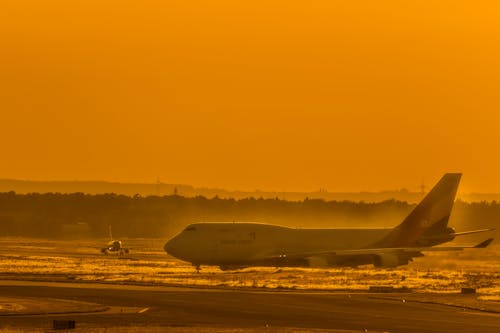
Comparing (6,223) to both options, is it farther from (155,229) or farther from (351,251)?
(351,251)

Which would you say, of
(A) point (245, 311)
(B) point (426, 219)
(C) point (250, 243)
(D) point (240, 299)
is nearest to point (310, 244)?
(C) point (250, 243)

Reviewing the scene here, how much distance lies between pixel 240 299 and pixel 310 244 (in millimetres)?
26482

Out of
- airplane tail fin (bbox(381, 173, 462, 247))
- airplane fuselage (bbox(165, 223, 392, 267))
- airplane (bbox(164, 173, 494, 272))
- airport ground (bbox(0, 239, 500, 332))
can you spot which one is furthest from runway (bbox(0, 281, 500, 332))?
airplane tail fin (bbox(381, 173, 462, 247))

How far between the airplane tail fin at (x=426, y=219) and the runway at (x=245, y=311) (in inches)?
920

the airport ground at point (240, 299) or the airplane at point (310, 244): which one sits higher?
the airplane at point (310, 244)

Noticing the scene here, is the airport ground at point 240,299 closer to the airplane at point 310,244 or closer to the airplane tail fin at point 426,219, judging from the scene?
the airplane at point 310,244

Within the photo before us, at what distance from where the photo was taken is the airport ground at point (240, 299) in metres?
44.0

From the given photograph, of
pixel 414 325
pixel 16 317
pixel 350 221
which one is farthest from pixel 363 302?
pixel 350 221

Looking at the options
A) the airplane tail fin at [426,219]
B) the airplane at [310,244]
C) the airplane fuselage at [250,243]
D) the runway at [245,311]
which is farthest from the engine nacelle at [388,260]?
the runway at [245,311]

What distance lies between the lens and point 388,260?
80875 millimetres

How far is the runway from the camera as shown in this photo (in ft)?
144

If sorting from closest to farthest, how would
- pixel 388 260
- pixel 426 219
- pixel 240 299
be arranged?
1. pixel 240 299
2. pixel 388 260
3. pixel 426 219

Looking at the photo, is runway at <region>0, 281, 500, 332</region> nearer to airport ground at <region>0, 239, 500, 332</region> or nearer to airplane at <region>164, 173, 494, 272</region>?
airport ground at <region>0, 239, 500, 332</region>

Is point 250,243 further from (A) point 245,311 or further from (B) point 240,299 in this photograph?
(A) point 245,311
